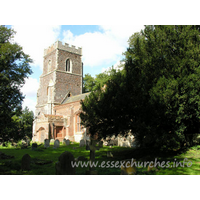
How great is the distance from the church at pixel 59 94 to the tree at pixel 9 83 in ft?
54.2

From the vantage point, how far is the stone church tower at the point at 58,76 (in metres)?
32.4

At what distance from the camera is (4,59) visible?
7.42m

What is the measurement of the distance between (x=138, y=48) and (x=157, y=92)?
351 centimetres

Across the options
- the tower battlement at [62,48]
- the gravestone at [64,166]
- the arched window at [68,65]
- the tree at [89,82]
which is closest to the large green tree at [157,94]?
the gravestone at [64,166]

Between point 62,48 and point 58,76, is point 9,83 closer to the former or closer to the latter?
point 58,76

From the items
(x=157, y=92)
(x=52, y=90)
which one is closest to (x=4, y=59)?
(x=157, y=92)

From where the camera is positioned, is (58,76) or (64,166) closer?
(64,166)

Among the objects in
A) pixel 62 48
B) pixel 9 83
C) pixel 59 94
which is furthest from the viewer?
pixel 62 48

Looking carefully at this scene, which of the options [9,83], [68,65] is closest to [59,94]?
[68,65]

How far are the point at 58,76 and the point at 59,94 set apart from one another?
3.31 meters

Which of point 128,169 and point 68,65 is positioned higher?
point 68,65

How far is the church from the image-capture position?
86.6ft

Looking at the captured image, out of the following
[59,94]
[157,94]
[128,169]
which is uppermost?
[59,94]

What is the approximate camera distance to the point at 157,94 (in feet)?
28.0
